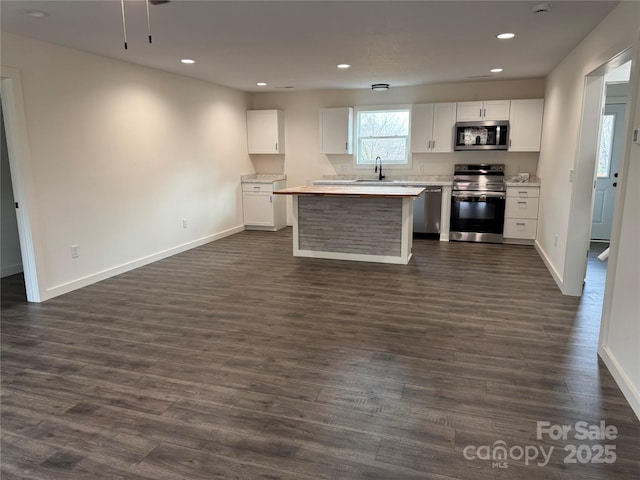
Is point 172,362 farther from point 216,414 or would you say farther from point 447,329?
point 447,329

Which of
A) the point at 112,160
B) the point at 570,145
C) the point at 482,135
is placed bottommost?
the point at 112,160

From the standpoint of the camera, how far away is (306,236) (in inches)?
225

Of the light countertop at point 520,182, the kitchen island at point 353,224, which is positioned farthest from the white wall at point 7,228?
the light countertop at point 520,182

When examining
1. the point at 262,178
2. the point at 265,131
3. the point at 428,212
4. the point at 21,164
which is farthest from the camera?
the point at 262,178

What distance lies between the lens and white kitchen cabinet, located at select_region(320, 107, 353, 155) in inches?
287

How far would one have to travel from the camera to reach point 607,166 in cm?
652

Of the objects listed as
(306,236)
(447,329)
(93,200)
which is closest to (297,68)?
(306,236)

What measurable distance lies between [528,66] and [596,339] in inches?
149

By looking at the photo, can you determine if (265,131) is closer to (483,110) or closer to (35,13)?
(483,110)

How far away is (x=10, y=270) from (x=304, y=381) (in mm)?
4323

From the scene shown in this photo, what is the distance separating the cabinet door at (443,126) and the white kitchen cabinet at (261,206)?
2852 millimetres

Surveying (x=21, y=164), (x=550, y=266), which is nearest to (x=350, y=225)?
(x=550, y=266)

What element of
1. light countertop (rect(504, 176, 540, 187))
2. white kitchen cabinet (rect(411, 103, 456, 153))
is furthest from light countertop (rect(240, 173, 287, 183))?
light countertop (rect(504, 176, 540, 187))

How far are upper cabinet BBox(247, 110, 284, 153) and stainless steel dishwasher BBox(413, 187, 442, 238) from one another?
2.76 meters
